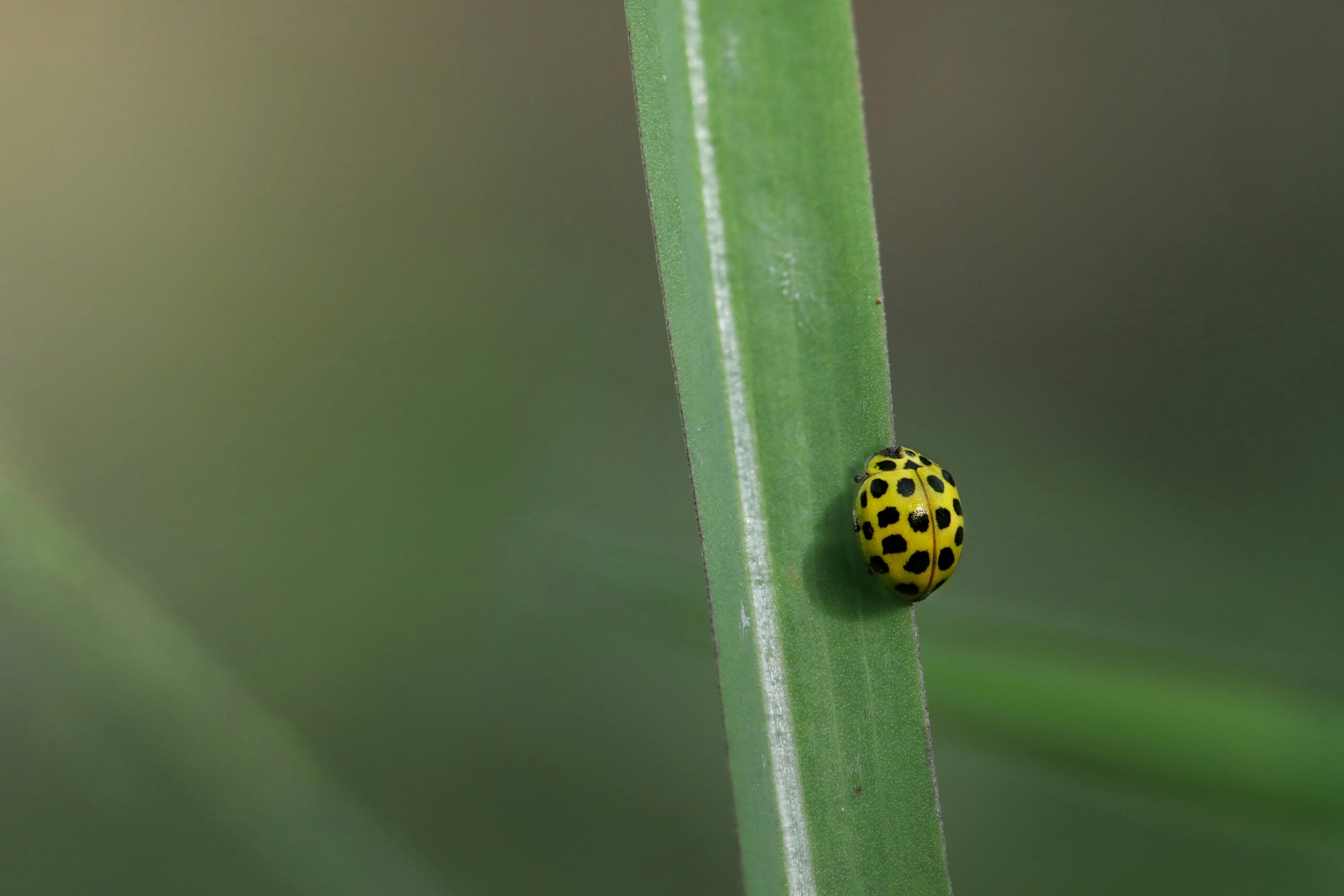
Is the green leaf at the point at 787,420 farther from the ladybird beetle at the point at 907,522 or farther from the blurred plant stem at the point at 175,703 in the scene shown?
the blurred plant stem at the point at 175,703

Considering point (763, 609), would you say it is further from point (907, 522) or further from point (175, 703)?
point (175, 703)

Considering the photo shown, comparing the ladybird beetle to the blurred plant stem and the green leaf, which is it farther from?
the blurred plant stem

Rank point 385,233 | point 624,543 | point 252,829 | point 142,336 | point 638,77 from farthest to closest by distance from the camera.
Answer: point 385,233
point 142,336
point 624,543
point 252,829
point 638,77

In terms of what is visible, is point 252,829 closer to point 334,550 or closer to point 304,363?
point 334,550

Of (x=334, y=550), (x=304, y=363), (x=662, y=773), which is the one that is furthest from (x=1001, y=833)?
(x=304, y=363)

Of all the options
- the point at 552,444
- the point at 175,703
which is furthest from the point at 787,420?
the point at 552,444

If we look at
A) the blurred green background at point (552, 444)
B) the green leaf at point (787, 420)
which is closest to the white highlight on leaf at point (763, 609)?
the green leaf at point (787, 420)
